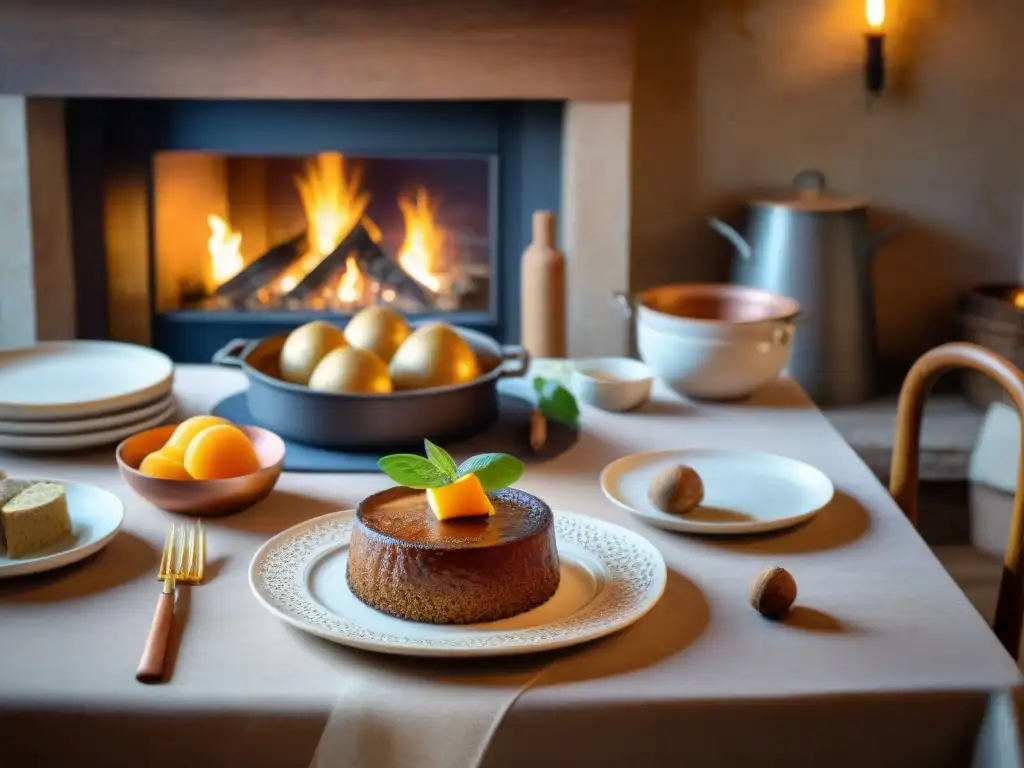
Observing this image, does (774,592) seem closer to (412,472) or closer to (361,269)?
(412,472)

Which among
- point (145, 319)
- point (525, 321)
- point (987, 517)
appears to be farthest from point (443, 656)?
point (145, 319)

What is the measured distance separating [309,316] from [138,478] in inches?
73.4

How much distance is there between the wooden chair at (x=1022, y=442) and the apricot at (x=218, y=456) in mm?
701

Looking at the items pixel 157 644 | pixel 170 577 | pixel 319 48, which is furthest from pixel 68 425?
pixel 319 48

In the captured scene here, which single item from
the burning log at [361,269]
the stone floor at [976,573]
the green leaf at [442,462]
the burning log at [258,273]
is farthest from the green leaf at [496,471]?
the burning log at [258,273]

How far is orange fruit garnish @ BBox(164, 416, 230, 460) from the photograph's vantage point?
1.26 metres

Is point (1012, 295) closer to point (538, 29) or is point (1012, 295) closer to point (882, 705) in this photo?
point (538, 29)

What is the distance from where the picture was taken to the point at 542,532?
1.00 m

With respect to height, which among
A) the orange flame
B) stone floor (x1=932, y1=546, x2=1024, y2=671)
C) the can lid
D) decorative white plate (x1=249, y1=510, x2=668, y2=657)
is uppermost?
the orange flame

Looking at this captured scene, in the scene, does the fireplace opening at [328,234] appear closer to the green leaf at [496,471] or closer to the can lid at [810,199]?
the can lid at [810,199]

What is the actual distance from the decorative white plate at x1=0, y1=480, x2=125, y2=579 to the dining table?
0.06 feet

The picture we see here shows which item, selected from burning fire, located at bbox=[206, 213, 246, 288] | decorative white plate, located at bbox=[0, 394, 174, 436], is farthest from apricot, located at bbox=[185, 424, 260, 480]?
burning fire, located at bbox=[206, 213, 246, 288]

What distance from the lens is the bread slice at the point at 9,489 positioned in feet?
3.57

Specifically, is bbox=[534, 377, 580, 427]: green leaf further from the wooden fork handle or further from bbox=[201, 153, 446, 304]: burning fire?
bbox=[201, 153, 446, 304]: burning fire
